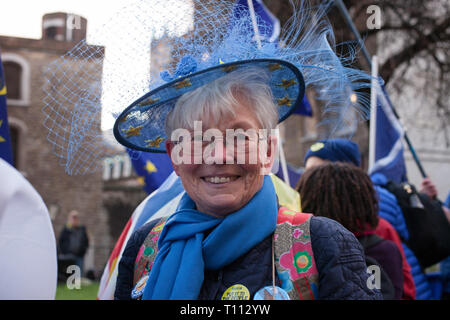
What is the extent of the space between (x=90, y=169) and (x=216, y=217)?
0.62 m

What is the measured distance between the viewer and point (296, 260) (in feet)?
4.72

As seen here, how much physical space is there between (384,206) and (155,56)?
2.10 meters

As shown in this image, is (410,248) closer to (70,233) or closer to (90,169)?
(90,169)

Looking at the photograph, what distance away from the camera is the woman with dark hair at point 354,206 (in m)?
2.41

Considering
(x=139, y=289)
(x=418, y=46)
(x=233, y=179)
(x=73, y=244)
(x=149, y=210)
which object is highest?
(x=418, y=46)

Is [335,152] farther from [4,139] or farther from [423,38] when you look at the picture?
[423,38]

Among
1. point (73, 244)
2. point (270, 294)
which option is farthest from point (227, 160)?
point (73, 244)

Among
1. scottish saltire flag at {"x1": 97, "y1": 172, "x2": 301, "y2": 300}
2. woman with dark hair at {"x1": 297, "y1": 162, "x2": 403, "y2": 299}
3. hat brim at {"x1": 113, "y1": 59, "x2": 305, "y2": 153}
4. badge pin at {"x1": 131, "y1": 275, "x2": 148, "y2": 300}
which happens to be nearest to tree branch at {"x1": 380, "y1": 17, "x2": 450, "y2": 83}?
woman with dark hair at {"x1": 297, "y1": 162, "x2": 403, "y2": 299}

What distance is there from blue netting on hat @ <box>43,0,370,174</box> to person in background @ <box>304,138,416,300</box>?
1.20 meters

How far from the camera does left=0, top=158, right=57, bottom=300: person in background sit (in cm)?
127

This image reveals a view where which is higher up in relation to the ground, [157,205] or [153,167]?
[153,167]

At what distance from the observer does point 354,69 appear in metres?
1.75

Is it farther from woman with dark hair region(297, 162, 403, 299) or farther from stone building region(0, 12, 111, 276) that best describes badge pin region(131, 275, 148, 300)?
stone building region(0, 12, 111, 276)
